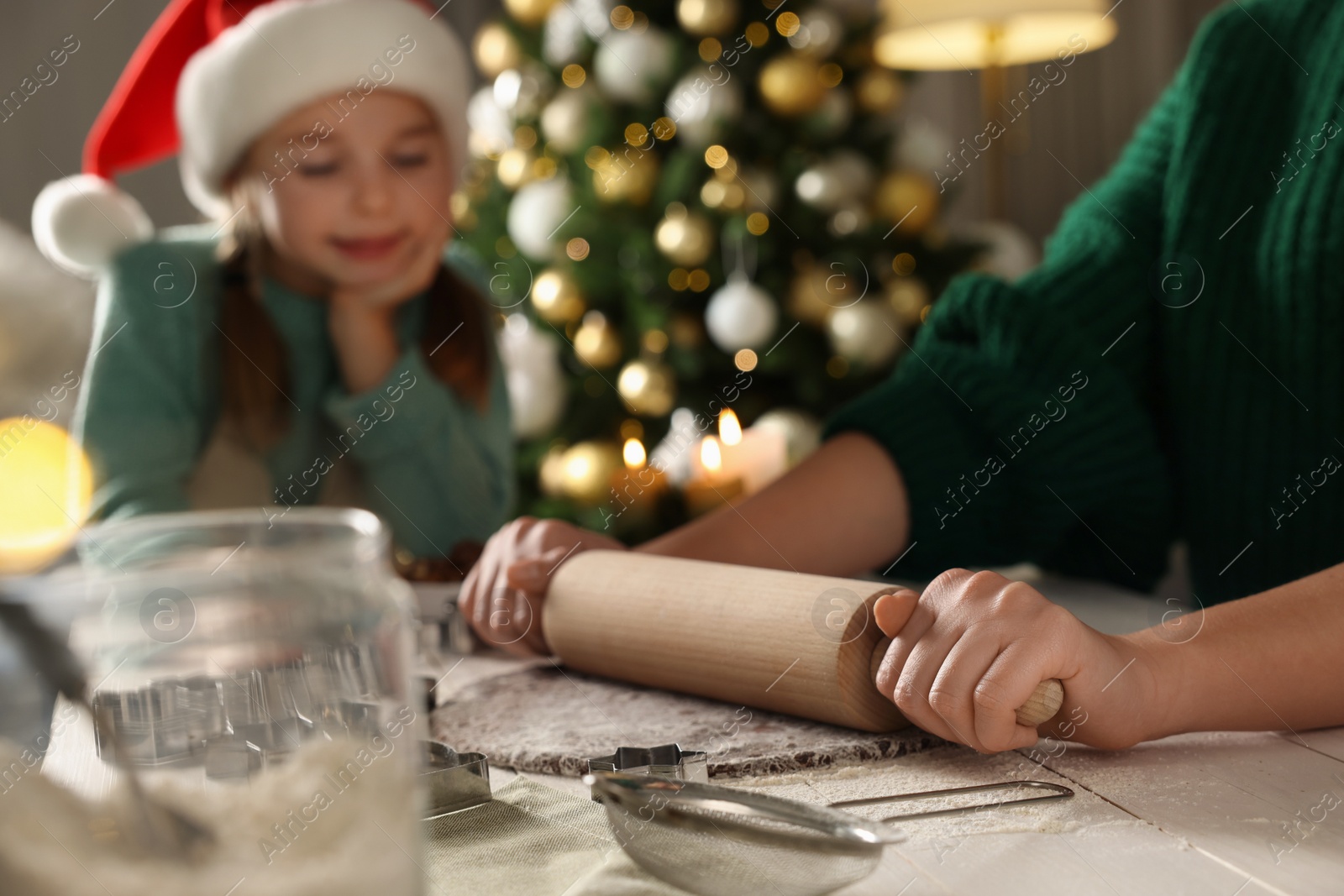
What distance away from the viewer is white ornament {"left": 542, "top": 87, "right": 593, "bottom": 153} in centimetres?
203

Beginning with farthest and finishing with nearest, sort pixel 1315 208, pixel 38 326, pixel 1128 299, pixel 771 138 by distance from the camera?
pixel 38 326, pixel 771 138, pixel 1128 299, pixel 1315 208

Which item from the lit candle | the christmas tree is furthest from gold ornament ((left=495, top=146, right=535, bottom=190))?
the lit candle

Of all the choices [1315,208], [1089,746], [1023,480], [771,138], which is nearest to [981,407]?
[1023,480]

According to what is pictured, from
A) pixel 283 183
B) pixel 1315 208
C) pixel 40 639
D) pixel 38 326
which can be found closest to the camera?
pixel 40 639

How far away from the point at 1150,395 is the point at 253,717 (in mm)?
834

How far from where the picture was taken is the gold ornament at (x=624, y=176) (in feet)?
6.66

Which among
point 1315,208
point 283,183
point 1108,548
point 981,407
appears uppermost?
point 283,183

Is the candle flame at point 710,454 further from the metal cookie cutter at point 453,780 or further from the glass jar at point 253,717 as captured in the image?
the glass jar at point 253,717

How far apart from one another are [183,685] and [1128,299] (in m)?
0.81

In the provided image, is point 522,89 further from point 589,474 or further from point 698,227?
point 589,474

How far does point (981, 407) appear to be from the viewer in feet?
2.70

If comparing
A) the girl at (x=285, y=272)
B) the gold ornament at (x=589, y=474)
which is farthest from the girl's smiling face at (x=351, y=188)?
the gold ornament at (x=589, y=474)

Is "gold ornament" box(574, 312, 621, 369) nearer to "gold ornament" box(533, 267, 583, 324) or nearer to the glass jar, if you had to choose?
"gold ornament" box(533, 267, 583, 324)

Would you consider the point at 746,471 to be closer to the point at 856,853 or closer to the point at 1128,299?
the point at 1128,299
